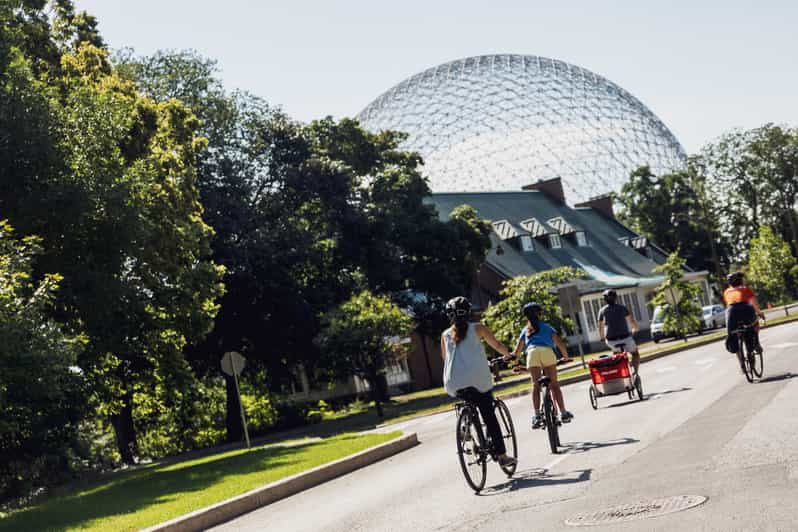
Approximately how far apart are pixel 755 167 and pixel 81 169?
80198mm

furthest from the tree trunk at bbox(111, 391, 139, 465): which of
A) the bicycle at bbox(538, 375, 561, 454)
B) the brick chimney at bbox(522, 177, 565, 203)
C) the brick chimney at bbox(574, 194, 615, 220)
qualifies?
the brick chimney at bbox(574, 194, 615, 220)

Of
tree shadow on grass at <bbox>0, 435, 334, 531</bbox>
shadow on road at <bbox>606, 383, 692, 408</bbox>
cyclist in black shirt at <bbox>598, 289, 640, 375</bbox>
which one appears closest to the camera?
tree shadow on grass at <bbox>0, 435, 334, 531</bbox>

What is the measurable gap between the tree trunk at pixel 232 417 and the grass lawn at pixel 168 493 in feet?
55.1

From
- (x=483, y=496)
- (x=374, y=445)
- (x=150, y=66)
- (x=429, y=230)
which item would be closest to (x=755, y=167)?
(x=429, y=230)

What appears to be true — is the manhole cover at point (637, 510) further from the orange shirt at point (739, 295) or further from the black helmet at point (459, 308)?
the orange shirt at point (739, 295)

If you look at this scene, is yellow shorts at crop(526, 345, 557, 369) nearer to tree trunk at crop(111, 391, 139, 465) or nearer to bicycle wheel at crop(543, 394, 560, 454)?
bicycle wheel at crop(543, 394, 560, 454)

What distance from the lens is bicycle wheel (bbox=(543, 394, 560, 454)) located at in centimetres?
1283

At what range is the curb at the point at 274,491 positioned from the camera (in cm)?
1284

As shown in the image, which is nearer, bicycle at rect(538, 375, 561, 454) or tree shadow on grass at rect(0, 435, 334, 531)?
bicycle at rect(538, 375, 561, 454)

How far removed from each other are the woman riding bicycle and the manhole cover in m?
2.67

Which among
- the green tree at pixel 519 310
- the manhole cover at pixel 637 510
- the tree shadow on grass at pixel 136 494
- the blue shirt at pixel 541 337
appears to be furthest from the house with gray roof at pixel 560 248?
the manhole cover at pixel 637 510

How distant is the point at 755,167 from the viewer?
95562 mm

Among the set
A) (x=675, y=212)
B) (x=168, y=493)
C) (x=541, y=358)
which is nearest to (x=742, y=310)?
(x=541, y=358)

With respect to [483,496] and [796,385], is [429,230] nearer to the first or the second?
[796,385]
